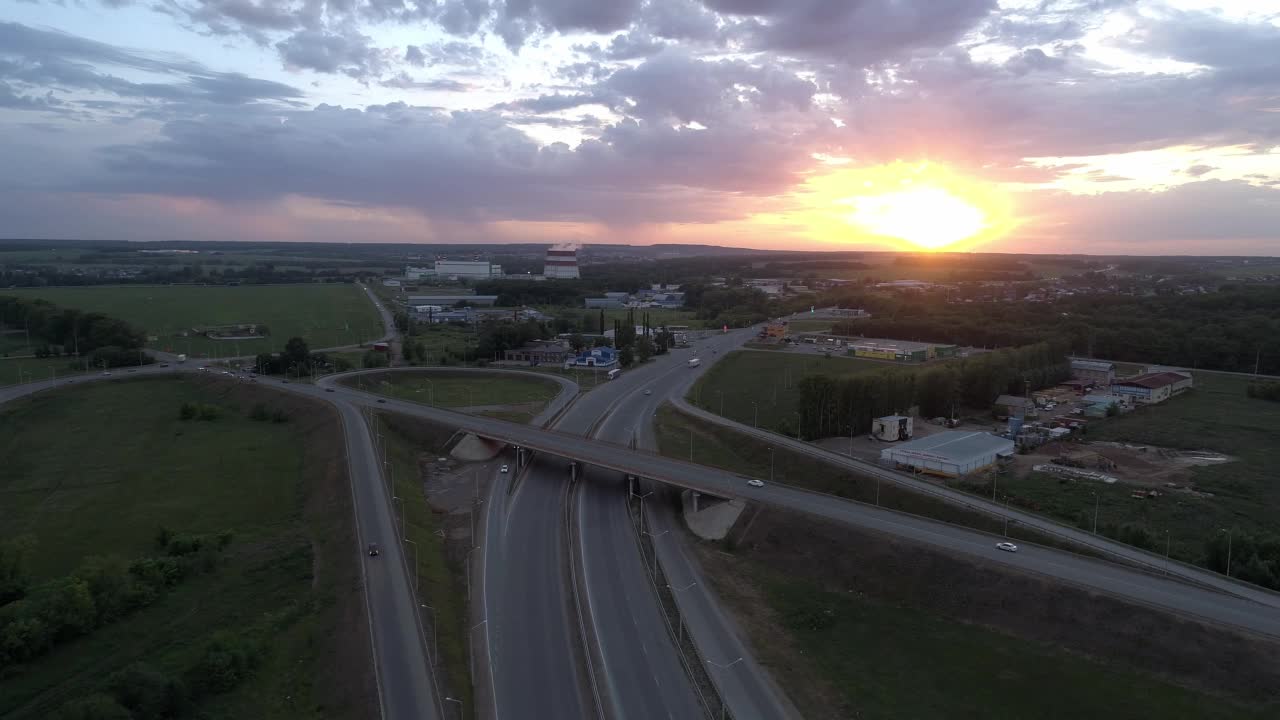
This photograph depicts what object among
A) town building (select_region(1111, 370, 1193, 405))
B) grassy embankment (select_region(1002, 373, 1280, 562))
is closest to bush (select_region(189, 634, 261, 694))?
grassy embankment (select_region(1002, 373, 1280, 562))

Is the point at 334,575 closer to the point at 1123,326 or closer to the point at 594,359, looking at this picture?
the point at 594,359

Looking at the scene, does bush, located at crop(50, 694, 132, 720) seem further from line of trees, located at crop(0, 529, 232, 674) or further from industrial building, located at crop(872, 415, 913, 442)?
industrial building, located at crop(872, 415, 913, 442)

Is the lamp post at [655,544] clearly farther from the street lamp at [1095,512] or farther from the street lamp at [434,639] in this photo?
the street lamp at [1095,512]

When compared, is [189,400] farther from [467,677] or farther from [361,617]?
[467,677]

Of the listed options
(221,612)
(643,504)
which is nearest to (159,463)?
(221,612)

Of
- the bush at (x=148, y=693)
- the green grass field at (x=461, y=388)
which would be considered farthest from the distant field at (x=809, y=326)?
the bush at (x=148, y=693)

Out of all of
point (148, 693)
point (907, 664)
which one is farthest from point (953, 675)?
point (148, 693)
